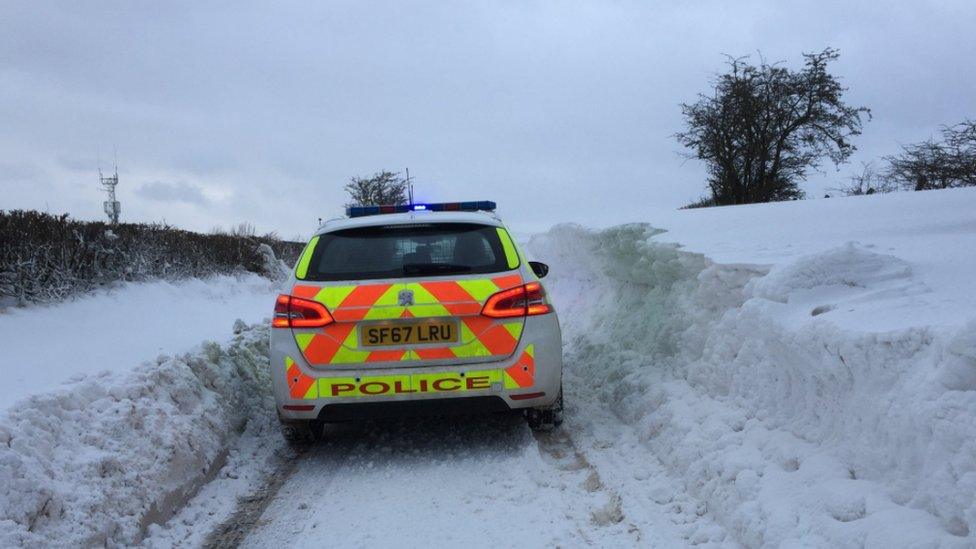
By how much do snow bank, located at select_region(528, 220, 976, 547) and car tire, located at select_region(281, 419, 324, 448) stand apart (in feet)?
7.33

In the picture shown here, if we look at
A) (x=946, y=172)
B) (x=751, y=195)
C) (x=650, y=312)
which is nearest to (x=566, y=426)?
(x=650, y=312)

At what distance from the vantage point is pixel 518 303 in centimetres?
455

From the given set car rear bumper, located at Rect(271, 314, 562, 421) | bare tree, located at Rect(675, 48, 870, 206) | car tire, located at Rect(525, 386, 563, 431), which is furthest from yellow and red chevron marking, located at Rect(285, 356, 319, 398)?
bare tree, located at Rect(675, 48, 870, 206)

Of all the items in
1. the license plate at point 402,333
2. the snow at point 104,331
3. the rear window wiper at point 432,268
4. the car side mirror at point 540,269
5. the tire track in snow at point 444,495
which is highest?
the rear window wiper at point 432,268

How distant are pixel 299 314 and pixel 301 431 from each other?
36.6 inches

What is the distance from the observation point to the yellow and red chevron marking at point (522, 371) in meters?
4.50

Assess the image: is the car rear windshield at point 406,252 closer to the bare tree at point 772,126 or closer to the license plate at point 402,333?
the license plate at point 402,333

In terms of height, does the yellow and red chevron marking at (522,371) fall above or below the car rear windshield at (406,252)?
below

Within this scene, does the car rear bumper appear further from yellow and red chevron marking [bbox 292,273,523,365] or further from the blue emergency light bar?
the blue emergency light bar

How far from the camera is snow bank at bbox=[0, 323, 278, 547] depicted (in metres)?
3.11

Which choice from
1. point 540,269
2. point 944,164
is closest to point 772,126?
point 944,164

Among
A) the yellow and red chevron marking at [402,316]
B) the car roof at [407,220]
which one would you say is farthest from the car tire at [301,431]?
the car roof at [407,220]

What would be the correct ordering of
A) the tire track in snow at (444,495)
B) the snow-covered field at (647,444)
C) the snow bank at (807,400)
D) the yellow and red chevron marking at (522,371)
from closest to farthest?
the snow bank at (807,400) → the snow-covered field at (647,444) → the tire track in snow at (444,495) → the yellow and red chevron marking at (522,371)

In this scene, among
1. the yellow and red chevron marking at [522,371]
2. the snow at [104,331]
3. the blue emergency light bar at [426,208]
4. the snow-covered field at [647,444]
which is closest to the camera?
the snow-covered field at [647,444]
